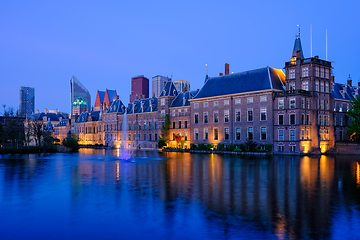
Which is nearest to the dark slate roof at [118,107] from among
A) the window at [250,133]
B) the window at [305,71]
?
the window at [250,133]

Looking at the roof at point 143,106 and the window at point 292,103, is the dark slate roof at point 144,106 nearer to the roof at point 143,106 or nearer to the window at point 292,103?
the roof at point 143,106

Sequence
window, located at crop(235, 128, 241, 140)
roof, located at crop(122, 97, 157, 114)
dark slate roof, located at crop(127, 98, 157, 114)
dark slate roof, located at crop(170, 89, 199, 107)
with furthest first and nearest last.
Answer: dark slate roof, located at crop(127, 98, 157, 114)
roof, located at crop(122, 97, 157, 114)
dark slate roof, located at crop(170, 89, 199, 107)
window, located at crop(235, 128, 241, 140)

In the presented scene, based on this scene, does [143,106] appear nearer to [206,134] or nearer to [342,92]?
[206,134]

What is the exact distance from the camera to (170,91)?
86.3 metres

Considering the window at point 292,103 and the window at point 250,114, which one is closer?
the window at point 292,103

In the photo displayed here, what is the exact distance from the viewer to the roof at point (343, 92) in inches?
2682

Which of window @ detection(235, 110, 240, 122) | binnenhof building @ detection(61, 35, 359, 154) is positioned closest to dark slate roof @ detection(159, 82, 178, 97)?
binnenhof building @ detection(61, 35, 359, 154)

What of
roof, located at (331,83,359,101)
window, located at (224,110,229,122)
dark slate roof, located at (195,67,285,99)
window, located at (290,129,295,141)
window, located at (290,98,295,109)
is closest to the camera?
window, located at (290,129,295,141)

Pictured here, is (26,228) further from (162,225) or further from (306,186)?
(306,186)

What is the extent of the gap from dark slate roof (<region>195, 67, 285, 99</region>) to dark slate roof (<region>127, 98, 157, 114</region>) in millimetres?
21983

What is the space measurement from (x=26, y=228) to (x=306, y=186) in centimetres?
1572

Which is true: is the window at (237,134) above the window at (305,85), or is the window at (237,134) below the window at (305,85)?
below

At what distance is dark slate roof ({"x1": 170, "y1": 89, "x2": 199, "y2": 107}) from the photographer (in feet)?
265

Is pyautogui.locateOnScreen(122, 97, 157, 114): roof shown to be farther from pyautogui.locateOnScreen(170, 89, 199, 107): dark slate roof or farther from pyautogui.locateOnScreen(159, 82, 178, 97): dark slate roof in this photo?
pyautogui.locateOnScreen(170, 89, 199, 107): dark slate roof
